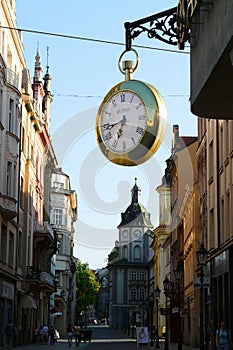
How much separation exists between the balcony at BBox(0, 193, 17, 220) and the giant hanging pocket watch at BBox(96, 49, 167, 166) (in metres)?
30.5

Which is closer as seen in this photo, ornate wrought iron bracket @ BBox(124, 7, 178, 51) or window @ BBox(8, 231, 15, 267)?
ornate wrought iron bracket @ BBox(124, 7, 178, 51)

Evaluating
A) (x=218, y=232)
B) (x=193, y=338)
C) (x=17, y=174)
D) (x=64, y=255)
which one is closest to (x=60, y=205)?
(x=64, y=255)

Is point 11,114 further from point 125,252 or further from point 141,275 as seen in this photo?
point 125,252

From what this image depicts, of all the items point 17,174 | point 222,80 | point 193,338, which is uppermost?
point 17,174

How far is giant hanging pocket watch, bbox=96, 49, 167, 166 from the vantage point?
7.67 m

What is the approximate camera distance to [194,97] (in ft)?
37.7

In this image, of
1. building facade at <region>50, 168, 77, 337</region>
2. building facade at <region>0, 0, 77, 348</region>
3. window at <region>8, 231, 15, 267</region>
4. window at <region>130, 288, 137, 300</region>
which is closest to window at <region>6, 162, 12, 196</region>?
building facade at <region>0, 0, 77, 348</region>

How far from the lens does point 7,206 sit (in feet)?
128

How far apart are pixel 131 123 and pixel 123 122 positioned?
4.6 inches

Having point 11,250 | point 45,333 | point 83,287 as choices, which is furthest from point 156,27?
point 83,287

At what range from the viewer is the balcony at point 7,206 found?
3819 centimetres

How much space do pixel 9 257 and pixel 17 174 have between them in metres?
4.74

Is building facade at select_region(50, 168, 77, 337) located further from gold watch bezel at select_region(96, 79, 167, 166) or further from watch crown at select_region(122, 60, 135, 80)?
gold watch bezel at select_region(96, 79, 167, 166)

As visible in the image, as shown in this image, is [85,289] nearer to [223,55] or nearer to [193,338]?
[193,338]
